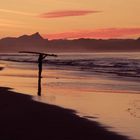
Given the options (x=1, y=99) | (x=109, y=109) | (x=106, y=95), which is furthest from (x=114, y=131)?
(x=106, y=95)

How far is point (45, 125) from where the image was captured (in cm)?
1318

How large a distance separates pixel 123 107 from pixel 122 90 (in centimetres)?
796

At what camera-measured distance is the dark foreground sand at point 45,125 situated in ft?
38.1

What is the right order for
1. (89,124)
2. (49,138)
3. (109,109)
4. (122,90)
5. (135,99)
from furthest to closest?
1. (122,90)
2. (135,99)
3. (109,109)
4. (89,124)
5. (49,138)

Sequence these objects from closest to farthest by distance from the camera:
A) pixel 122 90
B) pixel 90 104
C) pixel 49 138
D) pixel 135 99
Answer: pixel 49 138, pixel 90 104, pixel 135 99, pixel 122 90

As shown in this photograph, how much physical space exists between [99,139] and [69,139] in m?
0.87

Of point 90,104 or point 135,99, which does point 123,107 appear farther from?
point 135,99

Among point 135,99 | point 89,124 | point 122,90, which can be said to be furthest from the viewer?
point 122,90

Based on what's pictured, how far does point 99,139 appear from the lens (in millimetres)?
11555

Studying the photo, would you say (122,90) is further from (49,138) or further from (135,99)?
(49,138)

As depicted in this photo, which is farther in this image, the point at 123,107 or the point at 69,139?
the point at 123,107

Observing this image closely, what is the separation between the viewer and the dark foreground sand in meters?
11.6

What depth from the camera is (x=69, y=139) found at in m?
11.3

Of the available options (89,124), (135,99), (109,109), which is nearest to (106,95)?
(135,99)
